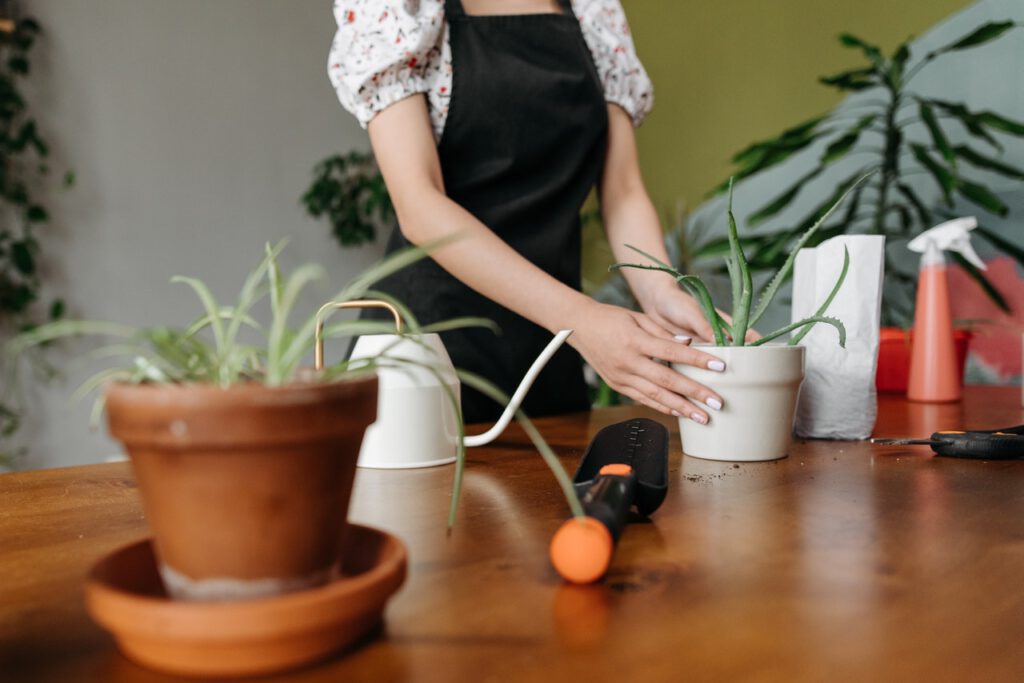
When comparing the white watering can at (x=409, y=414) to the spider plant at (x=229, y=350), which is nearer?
the spider plant at (x=229, y=350)

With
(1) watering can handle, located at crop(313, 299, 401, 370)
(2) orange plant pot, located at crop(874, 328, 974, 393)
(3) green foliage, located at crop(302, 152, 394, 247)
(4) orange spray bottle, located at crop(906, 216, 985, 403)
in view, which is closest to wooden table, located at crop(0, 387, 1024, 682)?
(1) watering can handle, located at crop(313, 299, 401, 370)

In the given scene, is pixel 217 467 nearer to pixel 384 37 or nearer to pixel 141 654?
pixel 141 654

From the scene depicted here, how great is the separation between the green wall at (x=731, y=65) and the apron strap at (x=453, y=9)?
1718 mm

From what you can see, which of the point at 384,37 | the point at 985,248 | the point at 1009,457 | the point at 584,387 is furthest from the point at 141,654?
the point at 985,248

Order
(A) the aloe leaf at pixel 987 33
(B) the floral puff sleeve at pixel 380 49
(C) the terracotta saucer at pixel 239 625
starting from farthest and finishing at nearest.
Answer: (A) the aloe leaf at pixel 987 33 < (B) the floral puff sleeve at pixel 380 49 < (C) the terracotta saucer at pixel 239 625

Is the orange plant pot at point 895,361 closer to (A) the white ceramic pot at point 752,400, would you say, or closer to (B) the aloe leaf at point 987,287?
(B) the aloe leaf at point 987,287

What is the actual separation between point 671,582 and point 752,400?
0.38 metres

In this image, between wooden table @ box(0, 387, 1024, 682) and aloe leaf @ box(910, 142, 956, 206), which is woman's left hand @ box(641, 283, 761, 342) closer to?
wooden table @ box(0, 387, 1024, 682)

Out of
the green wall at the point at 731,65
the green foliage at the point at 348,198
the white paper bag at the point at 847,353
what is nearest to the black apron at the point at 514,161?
the white paper bag at the point at 847,353

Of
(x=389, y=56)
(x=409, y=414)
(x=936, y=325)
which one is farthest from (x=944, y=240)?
(x=409, y=414)

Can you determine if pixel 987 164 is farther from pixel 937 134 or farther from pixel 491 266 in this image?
pixel 491 266

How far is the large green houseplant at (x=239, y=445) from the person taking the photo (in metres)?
0.30

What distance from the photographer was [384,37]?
1.26 m

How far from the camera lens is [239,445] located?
0.30 m
